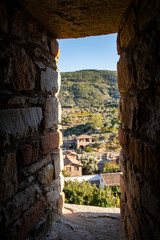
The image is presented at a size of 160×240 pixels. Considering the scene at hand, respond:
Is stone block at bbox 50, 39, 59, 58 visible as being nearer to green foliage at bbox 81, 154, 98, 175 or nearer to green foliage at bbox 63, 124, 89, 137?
green foliage at bbox 81, 154, 98, 175

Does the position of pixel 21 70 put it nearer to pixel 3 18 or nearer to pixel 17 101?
pixel 17 101

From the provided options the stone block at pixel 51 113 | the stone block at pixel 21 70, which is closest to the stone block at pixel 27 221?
the stone block at pixel 51 113

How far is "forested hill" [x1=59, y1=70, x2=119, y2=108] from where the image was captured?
5256cm

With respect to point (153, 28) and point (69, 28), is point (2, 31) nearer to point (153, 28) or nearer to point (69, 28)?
point (69, 28)

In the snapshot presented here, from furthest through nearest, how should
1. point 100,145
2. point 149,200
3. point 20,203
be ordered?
point 100,145, point 20,203, point 149,200

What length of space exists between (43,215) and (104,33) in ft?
5.81

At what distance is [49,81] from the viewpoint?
5.76 ft

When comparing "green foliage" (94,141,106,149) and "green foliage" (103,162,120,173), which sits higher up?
"green foliage" (94,141,106,149)

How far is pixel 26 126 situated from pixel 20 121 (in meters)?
0.08

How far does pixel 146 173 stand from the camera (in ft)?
3.38

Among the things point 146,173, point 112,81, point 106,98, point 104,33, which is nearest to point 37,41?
point 104,33

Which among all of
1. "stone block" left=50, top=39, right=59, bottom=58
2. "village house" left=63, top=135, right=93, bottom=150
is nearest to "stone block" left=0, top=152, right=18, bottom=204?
"stone block" left=50, top=39, right=59, bottom=58

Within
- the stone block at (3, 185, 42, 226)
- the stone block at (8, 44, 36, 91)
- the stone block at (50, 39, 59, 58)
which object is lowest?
the stone block at (3, 185, 42, 226)

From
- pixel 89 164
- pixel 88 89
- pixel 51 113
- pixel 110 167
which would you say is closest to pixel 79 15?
pixel 51 113
